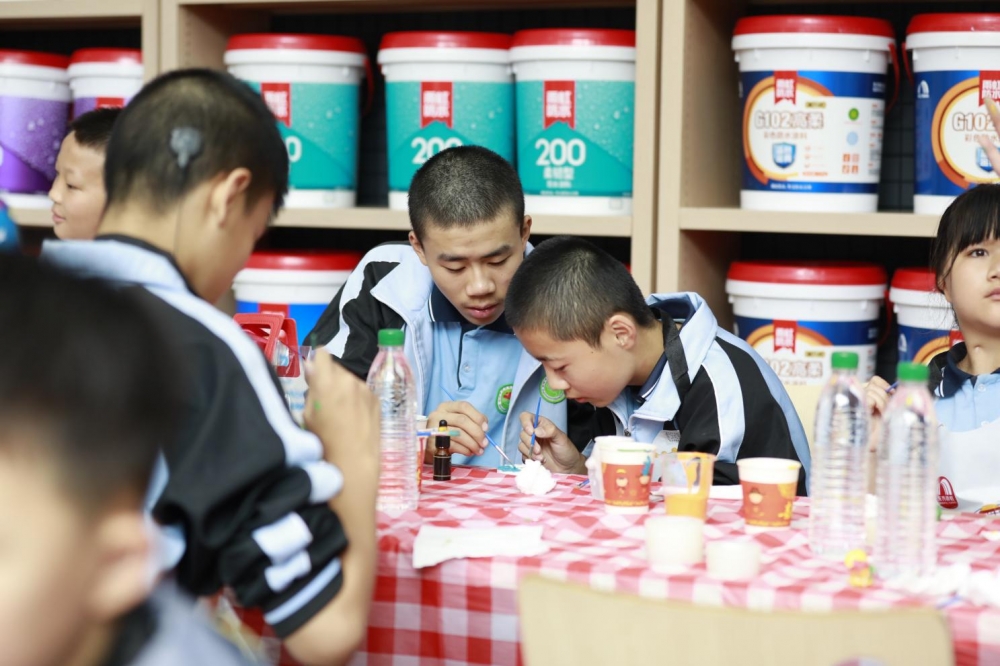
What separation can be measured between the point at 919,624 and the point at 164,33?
2324mm

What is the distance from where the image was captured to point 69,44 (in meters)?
3.30

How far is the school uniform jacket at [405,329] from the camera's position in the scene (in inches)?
79.7

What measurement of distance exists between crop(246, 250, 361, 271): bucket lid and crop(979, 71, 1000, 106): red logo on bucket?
1342mm

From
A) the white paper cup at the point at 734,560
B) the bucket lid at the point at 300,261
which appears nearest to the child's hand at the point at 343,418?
the white paper cup at the point at 734,560

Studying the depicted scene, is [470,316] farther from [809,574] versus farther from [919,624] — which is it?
[919,624]

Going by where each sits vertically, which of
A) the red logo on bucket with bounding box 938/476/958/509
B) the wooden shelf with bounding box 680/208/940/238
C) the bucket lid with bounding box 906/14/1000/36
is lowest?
the red logo on bucket with bounding box 938/476/958/509

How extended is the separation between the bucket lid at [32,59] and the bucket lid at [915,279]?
1994 millimetres

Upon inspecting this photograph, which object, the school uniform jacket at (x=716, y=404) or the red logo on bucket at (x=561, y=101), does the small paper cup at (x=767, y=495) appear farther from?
the red logo on bucket at (x=561, y=101)

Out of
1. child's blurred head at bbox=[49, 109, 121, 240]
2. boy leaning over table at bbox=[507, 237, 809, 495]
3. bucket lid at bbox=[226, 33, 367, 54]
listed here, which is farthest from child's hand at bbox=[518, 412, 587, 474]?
bucket lid at bbox=[226, 33, 367, 54]

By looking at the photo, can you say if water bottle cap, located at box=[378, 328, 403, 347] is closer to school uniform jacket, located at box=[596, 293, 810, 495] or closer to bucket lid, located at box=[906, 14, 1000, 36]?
school uniform jacket, located at box=[596, 293, 810, 495]

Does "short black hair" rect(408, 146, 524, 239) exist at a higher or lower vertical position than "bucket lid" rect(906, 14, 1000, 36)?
lower

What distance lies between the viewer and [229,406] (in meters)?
0.99

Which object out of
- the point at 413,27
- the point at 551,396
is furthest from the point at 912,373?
the point at 413,27

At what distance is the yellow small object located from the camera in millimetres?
1179
